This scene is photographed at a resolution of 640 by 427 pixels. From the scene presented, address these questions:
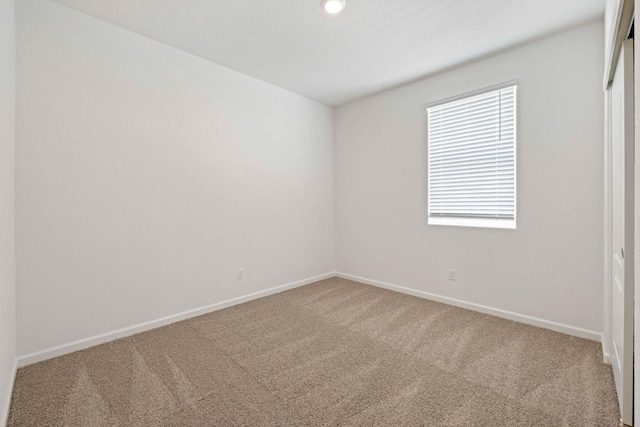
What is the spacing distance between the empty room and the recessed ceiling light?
1cm

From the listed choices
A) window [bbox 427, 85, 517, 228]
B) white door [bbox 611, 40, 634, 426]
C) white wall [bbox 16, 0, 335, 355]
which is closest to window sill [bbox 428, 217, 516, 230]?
window [bbox 427, 85, 517, 228]

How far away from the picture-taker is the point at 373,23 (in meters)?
2.48

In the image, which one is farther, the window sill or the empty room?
the window sill

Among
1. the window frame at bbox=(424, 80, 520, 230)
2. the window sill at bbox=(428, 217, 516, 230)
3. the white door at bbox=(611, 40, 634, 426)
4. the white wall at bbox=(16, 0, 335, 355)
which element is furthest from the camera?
the window sill at bbox=(428, 217, 516, 230)

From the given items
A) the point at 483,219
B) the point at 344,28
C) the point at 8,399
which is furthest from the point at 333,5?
the point at 8,399

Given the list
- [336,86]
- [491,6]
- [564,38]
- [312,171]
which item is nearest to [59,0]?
[336,86]

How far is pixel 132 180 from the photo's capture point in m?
2.66

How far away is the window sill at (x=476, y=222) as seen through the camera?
2971 millimetres

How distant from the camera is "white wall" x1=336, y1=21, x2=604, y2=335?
249 cm

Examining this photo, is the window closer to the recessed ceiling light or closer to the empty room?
the empty room

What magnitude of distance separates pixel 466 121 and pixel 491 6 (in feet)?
3.90

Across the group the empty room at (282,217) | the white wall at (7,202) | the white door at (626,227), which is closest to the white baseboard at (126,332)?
the empty room at (282,217)

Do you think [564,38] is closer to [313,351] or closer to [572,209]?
[572,209]

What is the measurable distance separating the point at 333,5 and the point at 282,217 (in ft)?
8.03
